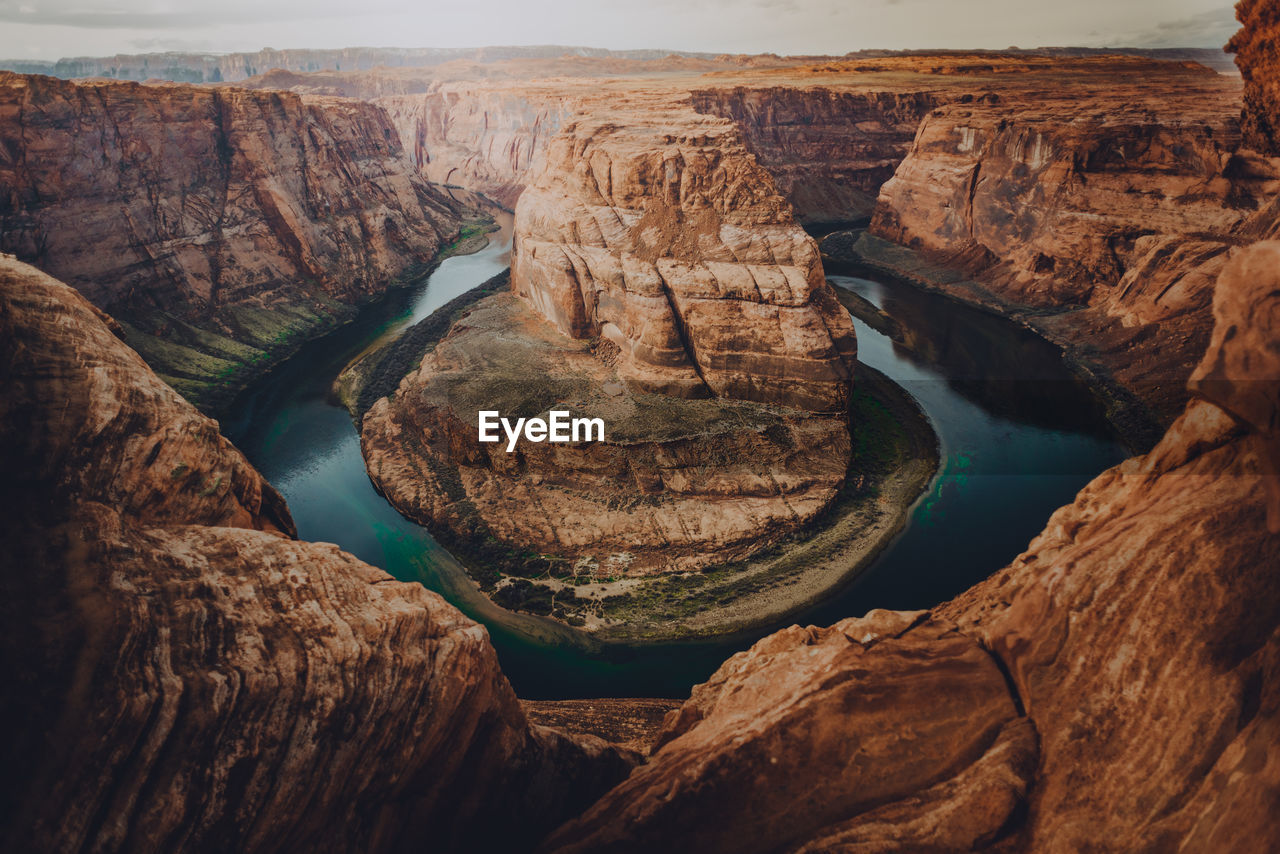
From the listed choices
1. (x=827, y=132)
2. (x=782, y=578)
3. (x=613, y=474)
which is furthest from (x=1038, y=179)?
(x=613, y=474)

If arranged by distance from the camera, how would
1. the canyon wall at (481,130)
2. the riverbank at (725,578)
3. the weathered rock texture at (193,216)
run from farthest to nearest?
the canyon wall at (481,130) → the weathered rock texture at (193,216) → the riverbank at (725,578)

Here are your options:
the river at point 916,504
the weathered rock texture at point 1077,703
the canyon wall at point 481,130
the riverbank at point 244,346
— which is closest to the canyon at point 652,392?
the river at point 916,504

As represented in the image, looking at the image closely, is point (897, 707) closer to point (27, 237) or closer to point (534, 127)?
point (27, 237)
